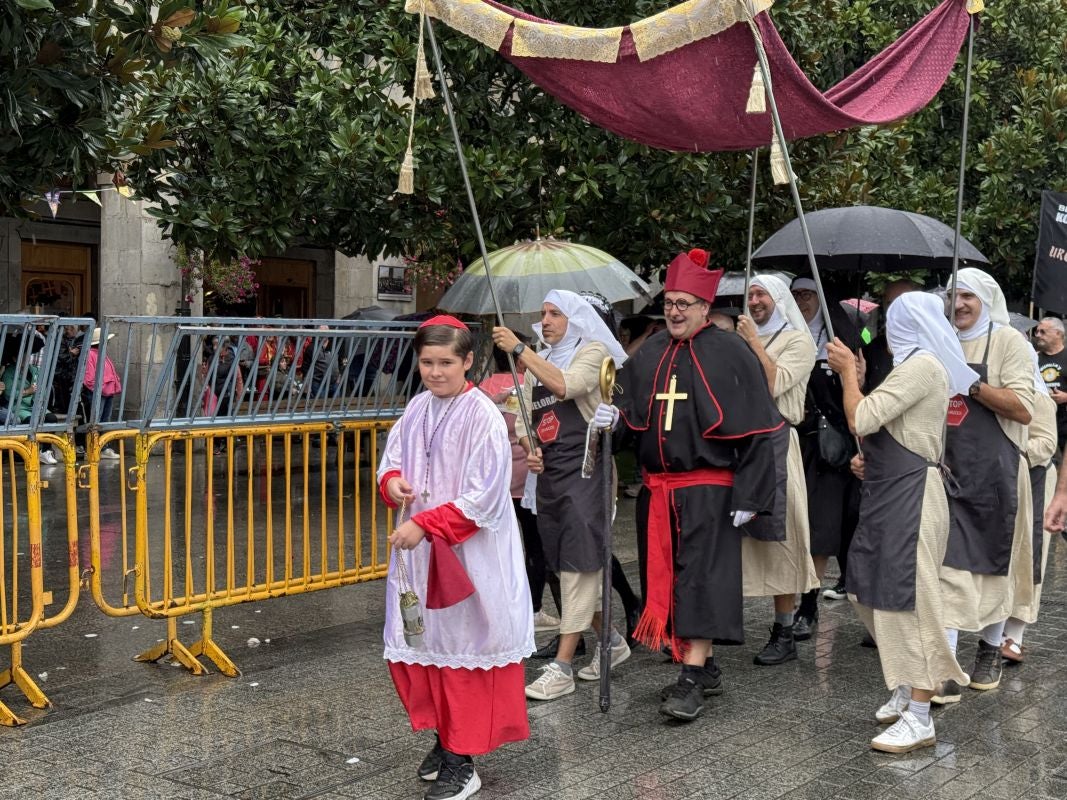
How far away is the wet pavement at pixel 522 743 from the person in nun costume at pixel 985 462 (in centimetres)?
47

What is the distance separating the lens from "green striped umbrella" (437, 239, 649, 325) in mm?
8906

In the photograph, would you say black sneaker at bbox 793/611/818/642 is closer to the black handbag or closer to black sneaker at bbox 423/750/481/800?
the black handbag

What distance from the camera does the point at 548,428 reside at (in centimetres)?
660

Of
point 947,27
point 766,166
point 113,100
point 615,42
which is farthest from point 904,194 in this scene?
point 113,100

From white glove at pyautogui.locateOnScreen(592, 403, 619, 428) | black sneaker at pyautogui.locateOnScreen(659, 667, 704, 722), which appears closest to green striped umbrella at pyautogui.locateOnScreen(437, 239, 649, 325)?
white glove at pyautogui.locateOnScreen(592, 403, 619, 428)

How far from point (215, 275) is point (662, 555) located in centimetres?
1281

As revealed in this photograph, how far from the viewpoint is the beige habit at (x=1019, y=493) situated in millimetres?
6133

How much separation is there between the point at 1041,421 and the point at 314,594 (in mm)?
4534

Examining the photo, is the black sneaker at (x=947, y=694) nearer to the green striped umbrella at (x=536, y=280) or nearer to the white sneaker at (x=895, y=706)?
the white sneaker at (x=895, y=706)

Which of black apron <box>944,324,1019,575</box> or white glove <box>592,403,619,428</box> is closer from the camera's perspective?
white glove <box>592,403,619,428</box>

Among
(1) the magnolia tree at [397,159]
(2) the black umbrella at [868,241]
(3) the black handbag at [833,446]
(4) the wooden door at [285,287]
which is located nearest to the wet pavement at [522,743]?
(3) the black handbag at [833,446]

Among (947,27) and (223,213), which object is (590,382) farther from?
(223,213)

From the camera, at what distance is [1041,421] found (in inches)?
273

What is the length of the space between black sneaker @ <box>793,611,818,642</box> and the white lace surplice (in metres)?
2.95
